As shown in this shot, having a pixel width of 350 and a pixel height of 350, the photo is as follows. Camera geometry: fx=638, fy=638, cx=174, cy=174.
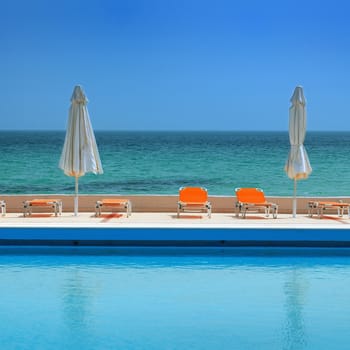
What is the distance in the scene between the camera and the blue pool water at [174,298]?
18.8ft

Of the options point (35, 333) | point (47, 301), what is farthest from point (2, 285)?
point (35, 333)

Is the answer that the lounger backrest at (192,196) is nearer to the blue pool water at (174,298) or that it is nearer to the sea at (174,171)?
the blue pool water at (174,298)

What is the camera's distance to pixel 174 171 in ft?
134

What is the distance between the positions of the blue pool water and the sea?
20843 millimetres

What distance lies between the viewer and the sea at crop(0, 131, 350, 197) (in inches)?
1275

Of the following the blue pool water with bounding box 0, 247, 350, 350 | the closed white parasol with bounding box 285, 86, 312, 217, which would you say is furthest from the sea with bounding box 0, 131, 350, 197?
the blue pool water with bounding box 0, 247, 350, 350

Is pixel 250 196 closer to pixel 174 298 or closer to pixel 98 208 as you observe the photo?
pixel 98 208

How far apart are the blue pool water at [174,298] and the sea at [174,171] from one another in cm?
2084

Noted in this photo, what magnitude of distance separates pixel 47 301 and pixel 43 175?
31826mm

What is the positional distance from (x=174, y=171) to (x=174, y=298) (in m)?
34.1

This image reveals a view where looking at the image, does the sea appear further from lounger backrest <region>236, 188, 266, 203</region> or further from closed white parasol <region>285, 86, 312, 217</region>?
closed white parasol <region>285, 86, 312, 217</region>

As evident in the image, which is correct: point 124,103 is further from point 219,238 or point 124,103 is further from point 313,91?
point 219,238

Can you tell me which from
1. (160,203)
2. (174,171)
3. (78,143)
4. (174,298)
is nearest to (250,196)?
(160,203)

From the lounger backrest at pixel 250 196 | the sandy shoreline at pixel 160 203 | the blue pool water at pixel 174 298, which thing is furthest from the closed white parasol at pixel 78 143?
the lounger backrest at pixel 250 196
